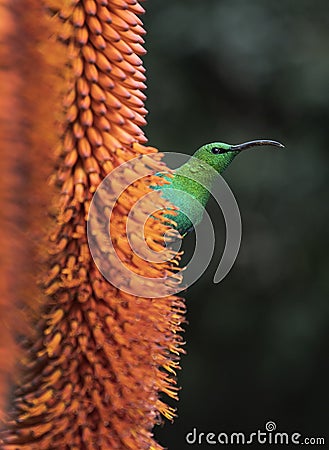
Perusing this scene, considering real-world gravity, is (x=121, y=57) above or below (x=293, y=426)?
below


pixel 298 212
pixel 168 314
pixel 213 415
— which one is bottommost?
pixel 168 314

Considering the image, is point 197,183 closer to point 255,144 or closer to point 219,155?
point 219,155

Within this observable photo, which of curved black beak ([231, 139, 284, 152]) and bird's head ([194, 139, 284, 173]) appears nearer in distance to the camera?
curved black beak ([231, 139, 284, 152])

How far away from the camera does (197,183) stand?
962mm

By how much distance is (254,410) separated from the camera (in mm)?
3617

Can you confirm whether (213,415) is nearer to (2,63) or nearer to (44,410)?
(44,410)

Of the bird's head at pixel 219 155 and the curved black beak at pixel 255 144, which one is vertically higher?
the bird's head at pixel 219 155

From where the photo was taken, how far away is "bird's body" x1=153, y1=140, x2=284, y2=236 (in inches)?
36.1

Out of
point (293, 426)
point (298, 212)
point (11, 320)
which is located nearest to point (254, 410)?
point (293, 426)

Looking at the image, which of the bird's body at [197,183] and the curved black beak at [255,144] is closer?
the curved black beak at [255,144]

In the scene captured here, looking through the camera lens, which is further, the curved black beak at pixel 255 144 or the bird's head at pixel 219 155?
the bird's head at pixel 219 155

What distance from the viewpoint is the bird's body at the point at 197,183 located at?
Answer: 92 centimetres

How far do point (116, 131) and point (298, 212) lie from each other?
258cm

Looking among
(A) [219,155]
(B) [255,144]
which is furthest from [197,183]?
(B) [255,144]
